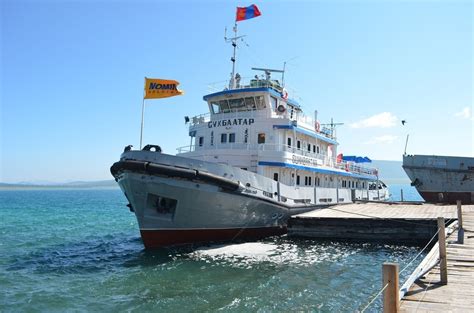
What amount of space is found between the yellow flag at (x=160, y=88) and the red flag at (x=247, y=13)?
26.7ft

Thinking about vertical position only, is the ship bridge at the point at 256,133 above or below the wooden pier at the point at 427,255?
above

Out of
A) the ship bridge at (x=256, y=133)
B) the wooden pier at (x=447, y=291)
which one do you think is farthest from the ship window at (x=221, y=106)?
the wooden pier at (x=447, y=291)

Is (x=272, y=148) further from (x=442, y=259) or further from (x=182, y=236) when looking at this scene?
(x=442, y=259)

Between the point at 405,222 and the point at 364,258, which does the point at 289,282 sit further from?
the point at 405,222

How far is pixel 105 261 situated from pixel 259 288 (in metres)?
6.71

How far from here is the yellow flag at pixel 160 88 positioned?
1496cm

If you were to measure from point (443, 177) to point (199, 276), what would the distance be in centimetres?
2576

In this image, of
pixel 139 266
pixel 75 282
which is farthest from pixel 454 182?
pixel 75 282

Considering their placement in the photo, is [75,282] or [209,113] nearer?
[75,282]

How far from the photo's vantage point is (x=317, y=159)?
21.0m

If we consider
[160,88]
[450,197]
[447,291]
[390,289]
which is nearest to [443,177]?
[450,197]

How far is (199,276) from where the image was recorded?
10898 millimetres

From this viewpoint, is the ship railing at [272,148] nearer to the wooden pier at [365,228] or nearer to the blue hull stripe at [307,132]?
the blue hull stripe at [307,132]

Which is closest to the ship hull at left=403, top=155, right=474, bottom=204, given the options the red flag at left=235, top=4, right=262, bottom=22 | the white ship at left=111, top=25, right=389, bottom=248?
the white ship at left=111, top=25, right=389, bottom=248
